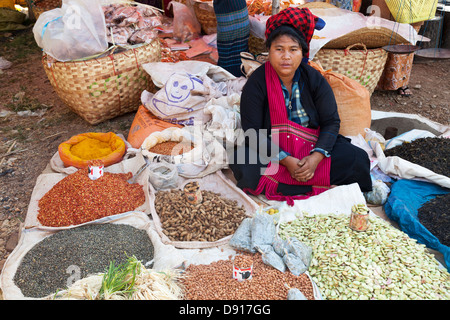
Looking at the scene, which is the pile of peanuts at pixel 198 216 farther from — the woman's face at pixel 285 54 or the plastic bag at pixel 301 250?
the woman's face at pixel 285 54

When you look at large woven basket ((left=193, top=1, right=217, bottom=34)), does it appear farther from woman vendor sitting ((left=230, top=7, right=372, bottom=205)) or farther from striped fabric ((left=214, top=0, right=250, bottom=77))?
woman vendor sitting ((left=230, top=7, right=372, bottom=205))

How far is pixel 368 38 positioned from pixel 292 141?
1.56 m

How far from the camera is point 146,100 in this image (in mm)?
3307

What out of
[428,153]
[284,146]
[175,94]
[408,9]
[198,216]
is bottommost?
[198,216]

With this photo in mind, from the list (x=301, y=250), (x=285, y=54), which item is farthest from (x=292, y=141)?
(x=301, y=250)

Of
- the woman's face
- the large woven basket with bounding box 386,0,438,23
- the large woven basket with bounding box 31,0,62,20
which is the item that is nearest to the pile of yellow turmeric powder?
the woman's face

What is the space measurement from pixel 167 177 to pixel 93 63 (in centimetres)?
125

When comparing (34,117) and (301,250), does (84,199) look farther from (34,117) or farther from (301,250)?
(34,117)

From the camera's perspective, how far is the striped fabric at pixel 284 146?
2602mm

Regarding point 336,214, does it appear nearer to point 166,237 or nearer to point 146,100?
point 166,237

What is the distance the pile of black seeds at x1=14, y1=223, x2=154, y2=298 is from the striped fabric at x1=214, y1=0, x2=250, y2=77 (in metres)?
1.99

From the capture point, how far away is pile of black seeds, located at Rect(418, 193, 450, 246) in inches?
85.0

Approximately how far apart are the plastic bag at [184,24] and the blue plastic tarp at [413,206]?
300 centimetres

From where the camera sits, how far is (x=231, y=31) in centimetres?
354
